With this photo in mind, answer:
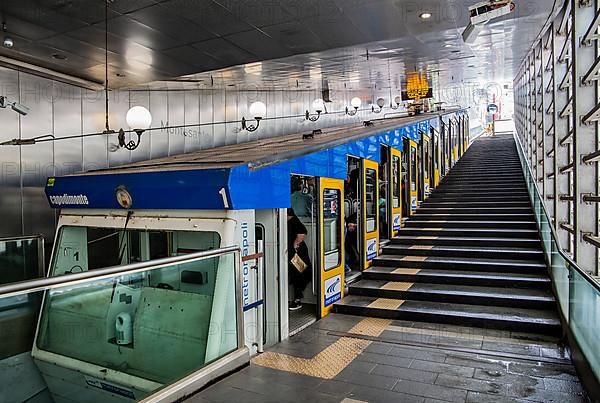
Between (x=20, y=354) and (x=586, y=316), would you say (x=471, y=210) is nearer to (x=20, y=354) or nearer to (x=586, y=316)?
(x=586, y=316)

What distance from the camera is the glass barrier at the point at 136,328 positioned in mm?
3547

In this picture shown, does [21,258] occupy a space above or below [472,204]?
below

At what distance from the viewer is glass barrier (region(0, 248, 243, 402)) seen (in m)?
3.55

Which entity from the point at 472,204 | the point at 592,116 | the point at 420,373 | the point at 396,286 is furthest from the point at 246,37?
the point at 472,204

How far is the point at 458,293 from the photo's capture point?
5.47 metres

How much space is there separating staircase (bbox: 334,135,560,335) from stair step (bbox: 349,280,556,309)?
1 cm

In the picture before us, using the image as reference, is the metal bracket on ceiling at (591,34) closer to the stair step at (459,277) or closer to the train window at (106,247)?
the stair step at (459,277)

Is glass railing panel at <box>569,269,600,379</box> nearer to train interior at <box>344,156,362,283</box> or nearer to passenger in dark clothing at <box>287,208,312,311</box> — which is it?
passenger in dark clothing at <box>287,208,312,311</box>

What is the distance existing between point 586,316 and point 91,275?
3.39 metres

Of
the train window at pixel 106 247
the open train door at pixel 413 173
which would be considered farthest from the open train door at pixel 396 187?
the train window at pixel 106 247

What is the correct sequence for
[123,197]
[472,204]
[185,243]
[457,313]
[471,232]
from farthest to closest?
[472,204]
[471,232]
[457,313]
[185,243]
[123,197]

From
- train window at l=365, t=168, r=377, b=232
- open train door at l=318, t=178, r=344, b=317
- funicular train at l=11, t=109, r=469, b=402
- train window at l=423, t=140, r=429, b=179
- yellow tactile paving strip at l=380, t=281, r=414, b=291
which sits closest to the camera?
funicular train at l=11, t=109, r=469, b=402

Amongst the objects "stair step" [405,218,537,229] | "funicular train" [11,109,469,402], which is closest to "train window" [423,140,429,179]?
"stair step" [405,218,537,229]

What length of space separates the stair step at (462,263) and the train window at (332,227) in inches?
54.1
